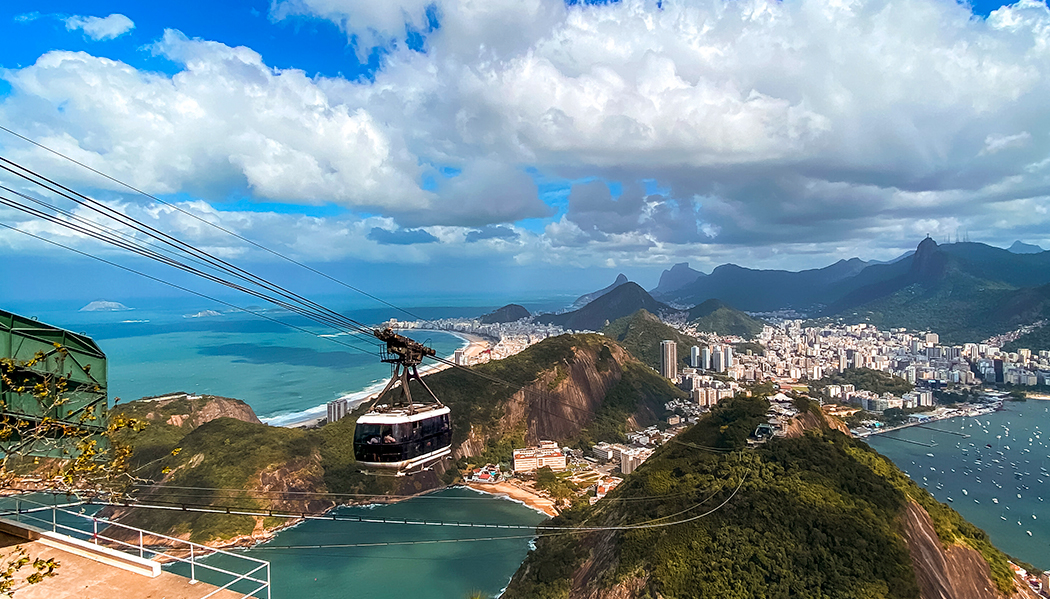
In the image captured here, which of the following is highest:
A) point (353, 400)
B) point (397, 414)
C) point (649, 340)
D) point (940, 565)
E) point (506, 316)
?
point (397, 414)

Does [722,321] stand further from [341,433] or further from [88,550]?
[88,550]

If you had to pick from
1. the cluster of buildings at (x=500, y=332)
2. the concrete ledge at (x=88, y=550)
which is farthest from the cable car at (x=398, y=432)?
the cluster of buildings at (x=500, y=332)

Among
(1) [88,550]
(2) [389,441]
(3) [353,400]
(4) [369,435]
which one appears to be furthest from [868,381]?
(1) [88,550]

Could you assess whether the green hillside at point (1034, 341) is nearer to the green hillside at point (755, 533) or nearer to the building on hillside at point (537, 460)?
the building on hillside at point (537, 460)

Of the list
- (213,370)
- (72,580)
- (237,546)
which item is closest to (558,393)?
(237,546)

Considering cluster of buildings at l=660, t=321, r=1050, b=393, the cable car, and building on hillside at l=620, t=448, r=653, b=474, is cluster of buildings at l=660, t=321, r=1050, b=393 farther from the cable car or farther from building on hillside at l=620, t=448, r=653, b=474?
the cable car

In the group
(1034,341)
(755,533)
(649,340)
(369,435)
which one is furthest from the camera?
(649,340)

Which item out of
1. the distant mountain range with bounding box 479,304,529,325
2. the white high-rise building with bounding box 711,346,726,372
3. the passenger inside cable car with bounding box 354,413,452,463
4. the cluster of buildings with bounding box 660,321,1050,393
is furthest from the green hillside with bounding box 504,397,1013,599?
the distant mountain range with bounding box 479,304,529,325
